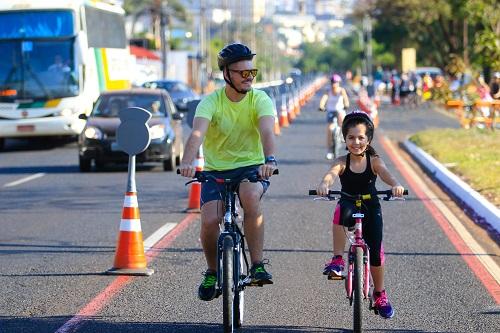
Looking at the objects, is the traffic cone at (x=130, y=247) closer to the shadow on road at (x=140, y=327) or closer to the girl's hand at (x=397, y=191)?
the shadow on road at (x=140, y=327)

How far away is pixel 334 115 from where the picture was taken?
23.3m

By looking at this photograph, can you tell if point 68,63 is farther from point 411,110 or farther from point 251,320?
point 411,110

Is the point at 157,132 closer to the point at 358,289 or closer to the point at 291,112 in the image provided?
the point at 358,289

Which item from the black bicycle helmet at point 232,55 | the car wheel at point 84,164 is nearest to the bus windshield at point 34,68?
the car wheel at point 84,164

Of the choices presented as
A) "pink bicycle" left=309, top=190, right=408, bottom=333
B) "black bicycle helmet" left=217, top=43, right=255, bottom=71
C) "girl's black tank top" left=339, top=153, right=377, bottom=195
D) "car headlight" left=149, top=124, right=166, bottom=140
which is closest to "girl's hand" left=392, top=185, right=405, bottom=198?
"pink bicycle" left=309, top=190, right=408, bottom=333

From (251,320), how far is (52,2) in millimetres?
20876

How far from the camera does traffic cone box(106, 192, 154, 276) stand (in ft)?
34.0

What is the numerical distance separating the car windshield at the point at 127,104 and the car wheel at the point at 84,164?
3.52 feet

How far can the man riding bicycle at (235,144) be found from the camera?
767 cm

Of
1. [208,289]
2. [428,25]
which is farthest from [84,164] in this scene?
[428,25]

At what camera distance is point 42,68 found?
2803cm

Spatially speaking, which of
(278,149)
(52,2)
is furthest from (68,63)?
(278,149)

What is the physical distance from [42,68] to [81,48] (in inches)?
40.7

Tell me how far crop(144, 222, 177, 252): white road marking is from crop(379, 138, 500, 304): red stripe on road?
3064mm
